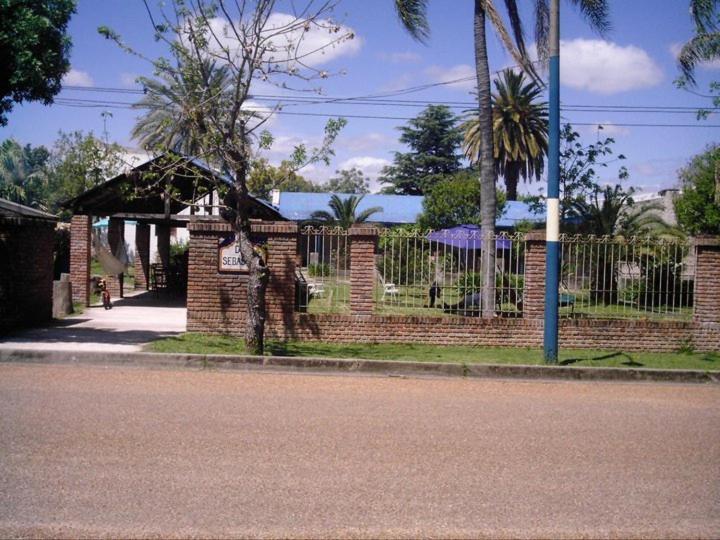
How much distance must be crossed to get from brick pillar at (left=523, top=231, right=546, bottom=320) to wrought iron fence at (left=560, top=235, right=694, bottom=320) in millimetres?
550

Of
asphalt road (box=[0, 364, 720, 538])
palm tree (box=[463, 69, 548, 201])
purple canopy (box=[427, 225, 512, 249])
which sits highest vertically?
palm tree (box=[463, 69, 548, 201])

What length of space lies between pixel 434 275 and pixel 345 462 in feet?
25.5

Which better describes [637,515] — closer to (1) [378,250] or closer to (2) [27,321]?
(1) [378,250]

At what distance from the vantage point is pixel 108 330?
1484cm

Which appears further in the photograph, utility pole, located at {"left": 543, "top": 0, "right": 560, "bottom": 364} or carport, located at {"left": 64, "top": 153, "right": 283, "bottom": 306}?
carport, located at {"left": 64, "top": 153, "right": 283, "bottom": 306}

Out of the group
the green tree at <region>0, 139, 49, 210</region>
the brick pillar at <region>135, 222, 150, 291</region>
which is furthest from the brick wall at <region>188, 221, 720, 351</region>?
the green tree at <region>0, 139, 49, 210</region>

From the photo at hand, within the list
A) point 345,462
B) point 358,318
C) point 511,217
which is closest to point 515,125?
point 511,217

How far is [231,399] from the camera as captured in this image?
29.5 ft

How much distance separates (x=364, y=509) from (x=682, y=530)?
2.17 metres

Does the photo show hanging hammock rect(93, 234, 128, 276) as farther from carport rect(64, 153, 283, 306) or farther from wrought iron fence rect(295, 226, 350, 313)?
wrought iron fence rect(295, 226, 350, 313)

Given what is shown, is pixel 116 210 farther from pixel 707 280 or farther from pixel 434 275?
pixel 707 280

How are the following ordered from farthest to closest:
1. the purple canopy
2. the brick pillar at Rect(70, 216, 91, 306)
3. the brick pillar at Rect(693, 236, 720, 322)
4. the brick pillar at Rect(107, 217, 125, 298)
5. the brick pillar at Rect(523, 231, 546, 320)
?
the brick pillar at Rect(107, 217, 125, 298) → the brick pillar at Rect(70, 216, 91, 306) → the brick pillar at Rect(693, 236, 720, 322) → the brick pillar at Rect(523, 231, 546, 320) → the purple canopy

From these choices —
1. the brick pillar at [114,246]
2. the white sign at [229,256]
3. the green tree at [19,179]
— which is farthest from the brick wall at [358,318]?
the green tree at [19,179]

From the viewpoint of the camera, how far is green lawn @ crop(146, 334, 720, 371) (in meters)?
12.4
